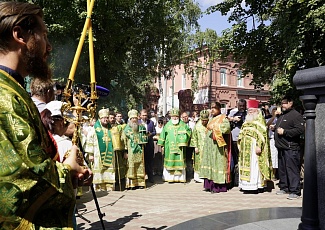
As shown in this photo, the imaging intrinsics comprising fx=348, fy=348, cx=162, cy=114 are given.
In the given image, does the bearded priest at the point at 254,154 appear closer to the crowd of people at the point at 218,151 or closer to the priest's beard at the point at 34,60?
the crowd of people at the point at 218,151

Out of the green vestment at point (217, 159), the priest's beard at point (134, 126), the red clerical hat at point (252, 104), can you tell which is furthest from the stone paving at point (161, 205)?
the red clerical hat at point (252, 104)

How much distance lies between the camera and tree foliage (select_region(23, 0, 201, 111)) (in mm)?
16719

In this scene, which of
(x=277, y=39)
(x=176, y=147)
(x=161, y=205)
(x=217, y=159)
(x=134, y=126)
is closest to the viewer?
(x=161, y=205)

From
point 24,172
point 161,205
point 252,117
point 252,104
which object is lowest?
point 161,205

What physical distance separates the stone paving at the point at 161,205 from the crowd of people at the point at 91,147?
0.41 meters

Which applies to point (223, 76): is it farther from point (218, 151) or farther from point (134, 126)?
point (218, 151)

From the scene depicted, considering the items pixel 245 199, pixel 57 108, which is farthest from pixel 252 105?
pixel 57 108

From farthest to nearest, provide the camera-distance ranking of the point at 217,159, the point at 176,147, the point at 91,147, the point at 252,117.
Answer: the point at 176,147 < the point at 91,147 < the point at 217,159 < the point at 252,117

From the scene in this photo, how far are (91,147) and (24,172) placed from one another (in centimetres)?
702

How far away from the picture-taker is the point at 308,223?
3.06 m

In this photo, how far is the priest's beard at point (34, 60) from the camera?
4.74 feet

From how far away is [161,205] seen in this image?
6508 millimetres

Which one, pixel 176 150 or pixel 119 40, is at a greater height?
pixel 119 40

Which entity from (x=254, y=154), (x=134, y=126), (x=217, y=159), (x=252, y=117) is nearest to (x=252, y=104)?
(x=252, y=117)
